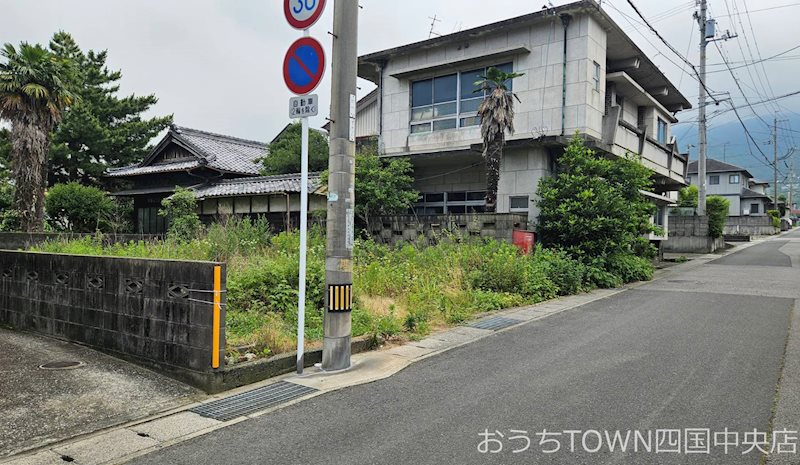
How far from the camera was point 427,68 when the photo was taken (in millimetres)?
17047

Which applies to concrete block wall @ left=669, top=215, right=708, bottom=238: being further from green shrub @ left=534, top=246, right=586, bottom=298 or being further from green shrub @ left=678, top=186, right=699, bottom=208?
green shrub @ left=534, top=246, right=586, bottom=298

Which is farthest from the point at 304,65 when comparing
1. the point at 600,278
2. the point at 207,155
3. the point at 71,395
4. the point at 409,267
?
the point at 207,155

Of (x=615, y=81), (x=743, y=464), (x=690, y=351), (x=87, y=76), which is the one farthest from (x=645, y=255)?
(x=87, y=76)

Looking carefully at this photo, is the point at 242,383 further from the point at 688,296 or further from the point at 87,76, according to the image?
the point at 87,76

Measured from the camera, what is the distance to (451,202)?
689 inches

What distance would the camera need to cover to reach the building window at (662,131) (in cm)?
2269

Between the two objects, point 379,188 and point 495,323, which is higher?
point 379,188

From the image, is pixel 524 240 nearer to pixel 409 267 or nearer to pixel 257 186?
pixel 409 267

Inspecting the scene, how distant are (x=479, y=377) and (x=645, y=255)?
631 inches

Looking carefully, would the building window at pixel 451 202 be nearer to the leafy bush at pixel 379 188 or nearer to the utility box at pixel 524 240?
the leafy bush at pixel 379 188

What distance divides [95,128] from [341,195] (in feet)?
85.9

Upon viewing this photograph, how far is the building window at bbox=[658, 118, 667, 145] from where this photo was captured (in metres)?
22.7

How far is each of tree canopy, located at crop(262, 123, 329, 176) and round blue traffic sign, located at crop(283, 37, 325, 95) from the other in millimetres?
15171

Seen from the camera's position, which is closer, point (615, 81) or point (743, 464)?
point (743, 464)
